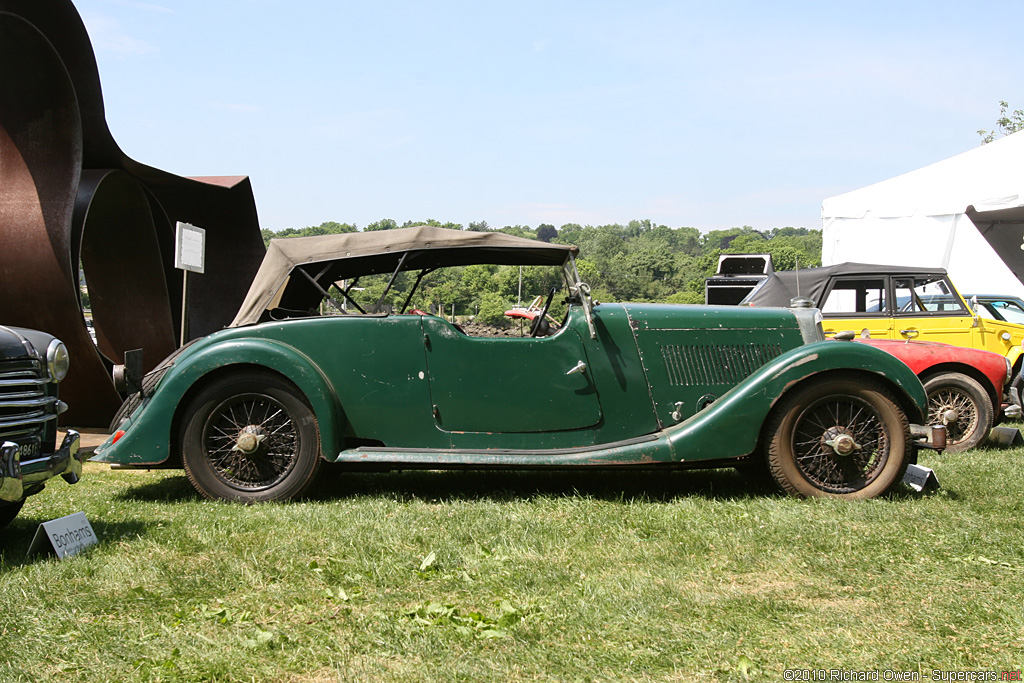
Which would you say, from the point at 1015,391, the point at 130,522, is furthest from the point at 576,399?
the point at 1015,391

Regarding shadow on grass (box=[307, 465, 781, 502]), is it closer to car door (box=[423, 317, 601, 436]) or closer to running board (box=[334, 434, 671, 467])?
running board (box=[334, 434, 671, 467])

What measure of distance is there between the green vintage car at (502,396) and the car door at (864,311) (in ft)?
13.1

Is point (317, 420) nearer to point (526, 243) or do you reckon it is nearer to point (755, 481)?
point (526, 243)

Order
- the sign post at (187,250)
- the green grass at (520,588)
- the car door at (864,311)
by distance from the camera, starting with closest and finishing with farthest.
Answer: the green grass at (520,588) < the sign post at (187,250) < the car door at (864,311)

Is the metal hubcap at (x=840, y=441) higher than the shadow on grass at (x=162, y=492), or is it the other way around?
the metal hubcap at (x=840, y=441)

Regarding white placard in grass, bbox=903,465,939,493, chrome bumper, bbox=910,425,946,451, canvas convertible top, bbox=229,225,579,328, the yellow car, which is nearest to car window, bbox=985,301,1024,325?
the yellow car

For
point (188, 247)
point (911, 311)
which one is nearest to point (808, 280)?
point (911, 311)

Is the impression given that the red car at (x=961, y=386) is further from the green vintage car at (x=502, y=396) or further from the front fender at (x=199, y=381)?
the front fender at (x=199, y=381)

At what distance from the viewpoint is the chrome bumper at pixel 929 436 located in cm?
467

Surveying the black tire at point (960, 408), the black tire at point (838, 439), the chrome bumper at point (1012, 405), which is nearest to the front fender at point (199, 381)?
the black tire at point (838, 439)

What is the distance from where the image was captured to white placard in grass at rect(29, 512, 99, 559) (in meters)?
3.78

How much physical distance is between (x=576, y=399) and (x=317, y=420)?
1670 mm

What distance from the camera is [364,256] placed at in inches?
207

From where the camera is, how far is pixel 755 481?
5.52 meters
